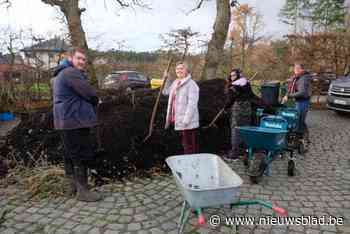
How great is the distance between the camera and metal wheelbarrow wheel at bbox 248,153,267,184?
379 centimetres

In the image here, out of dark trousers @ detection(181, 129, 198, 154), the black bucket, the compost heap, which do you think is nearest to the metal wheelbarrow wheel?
dark trousers @ detection(181, 129, 198, 154)

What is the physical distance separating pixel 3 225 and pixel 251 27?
25.3 meters

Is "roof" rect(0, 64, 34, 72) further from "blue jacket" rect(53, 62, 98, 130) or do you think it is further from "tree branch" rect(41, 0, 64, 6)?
"blue jacket" rect(53, 62, 98, 130)

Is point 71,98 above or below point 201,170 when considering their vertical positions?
above

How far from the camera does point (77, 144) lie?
3.21 metres

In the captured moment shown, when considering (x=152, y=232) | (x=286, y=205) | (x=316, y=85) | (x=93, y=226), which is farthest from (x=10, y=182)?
(x=316, y=85)

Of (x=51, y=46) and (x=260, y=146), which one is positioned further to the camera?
(x=51, y=46)

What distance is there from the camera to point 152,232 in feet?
9.02

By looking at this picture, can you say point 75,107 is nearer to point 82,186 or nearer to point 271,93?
point 82,186

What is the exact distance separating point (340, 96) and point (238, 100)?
5855mm

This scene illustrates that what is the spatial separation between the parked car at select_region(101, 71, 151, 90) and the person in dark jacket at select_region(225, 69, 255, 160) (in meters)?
4.83

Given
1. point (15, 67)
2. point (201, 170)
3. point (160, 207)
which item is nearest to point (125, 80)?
point (15, 67)

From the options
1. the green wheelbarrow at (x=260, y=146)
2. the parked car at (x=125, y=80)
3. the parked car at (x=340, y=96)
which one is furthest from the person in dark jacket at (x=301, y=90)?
the parked car at (x=125, y=80)

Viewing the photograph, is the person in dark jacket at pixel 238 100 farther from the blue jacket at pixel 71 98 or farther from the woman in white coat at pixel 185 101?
the blue jacket at pixel 71 98
